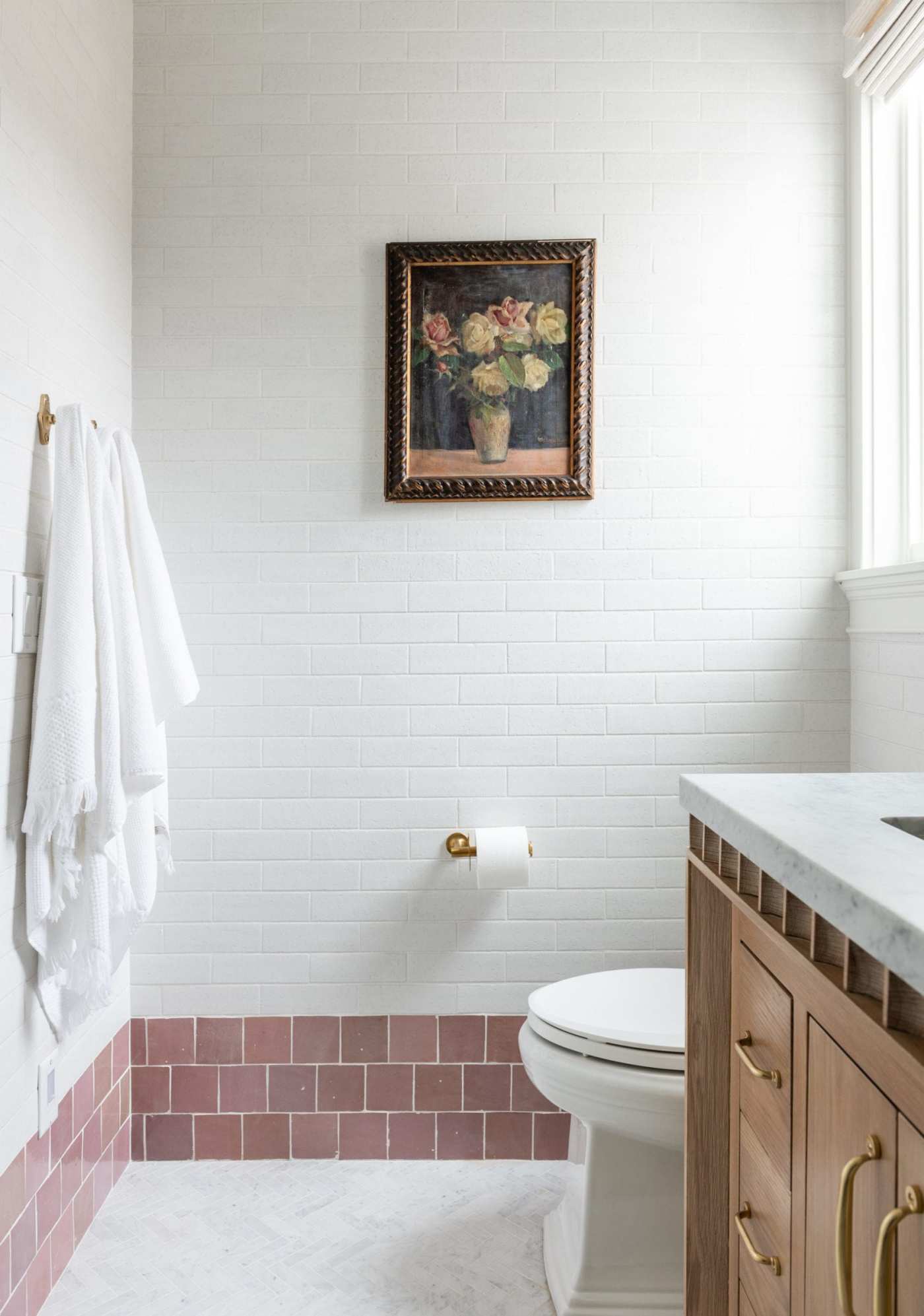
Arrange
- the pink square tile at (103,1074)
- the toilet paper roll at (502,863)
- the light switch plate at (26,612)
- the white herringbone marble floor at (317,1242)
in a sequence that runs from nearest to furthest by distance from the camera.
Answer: the light switch plate at (26,612)
the white herringbone marble floor at (317,1242)
the pink square tile at (103,1074)
the toilet paper roll at (502,863)

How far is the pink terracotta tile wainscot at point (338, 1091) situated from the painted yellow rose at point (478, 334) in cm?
145

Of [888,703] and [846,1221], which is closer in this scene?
[846,1221]

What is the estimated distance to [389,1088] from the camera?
2090 millimetres

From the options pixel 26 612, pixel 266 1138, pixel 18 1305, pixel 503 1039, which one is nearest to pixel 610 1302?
pixel 503 1039

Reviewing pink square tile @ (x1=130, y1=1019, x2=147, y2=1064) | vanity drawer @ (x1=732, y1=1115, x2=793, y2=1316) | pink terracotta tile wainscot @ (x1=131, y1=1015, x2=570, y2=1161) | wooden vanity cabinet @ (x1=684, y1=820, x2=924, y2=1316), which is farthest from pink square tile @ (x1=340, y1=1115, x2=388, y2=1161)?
vanity drawer @ (x1=732, y1=1115, x2=793, y2=1316)

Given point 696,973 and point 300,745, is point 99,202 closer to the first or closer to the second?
point 300,745

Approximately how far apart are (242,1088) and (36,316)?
1.60 metres

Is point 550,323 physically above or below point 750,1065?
above

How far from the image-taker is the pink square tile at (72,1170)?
169cm

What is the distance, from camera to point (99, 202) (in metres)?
1.89

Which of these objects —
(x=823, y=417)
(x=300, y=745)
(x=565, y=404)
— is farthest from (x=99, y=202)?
(x=823, y=417)

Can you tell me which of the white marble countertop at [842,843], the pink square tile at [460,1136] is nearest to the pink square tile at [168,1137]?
the pink square tile at [460,1136]

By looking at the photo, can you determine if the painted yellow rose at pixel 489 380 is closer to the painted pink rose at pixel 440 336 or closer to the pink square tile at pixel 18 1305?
the painted pink rose at pixel 440 336

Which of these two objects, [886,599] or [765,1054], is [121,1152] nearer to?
[765,1054]
